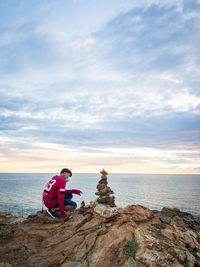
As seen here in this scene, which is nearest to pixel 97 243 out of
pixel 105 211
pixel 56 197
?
pixel 105 211

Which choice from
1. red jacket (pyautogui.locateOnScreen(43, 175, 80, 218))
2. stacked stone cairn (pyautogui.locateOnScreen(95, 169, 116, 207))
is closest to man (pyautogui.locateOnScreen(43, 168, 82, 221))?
red jacket (pyautogui.locateOnScreen(43, 175, 80, 218))

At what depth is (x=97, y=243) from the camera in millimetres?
9664

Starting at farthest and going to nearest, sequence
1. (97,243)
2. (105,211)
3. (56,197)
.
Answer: (56,197) < (105,211) < (97,243)

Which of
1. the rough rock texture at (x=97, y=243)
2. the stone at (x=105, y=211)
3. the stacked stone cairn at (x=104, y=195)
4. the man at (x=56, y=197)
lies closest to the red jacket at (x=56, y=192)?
the man at (x=56, y=197)

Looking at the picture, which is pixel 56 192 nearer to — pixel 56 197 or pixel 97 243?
pixel 56 197

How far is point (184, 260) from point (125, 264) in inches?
131

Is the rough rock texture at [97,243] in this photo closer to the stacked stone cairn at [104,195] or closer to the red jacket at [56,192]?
the stacked stone cairn at [104,195]

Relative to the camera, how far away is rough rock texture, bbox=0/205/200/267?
28.5 ft

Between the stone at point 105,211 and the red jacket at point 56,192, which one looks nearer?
the stone at point 105,211

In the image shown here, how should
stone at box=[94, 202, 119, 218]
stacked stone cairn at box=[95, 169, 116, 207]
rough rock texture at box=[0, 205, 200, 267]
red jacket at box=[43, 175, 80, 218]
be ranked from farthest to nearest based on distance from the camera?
stacked stone cairn at box=[95, 169, 116, 207] < red jacket at box=[43, 175, 80, 218] < stone at box=[94, 202, 119, 218] < rough rock texture at box=[0, 205, 200, 267]

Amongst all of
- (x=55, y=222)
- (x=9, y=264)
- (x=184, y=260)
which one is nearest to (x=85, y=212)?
(x=55, y=222)

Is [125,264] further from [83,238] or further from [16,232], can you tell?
[16,232]

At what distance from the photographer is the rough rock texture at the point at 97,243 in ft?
28.5

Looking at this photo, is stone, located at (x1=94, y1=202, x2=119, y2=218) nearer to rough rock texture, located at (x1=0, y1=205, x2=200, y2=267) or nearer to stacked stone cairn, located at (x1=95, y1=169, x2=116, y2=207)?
rough rock texture, located at (x1=0, y1=205, x2=200, y2=267)
